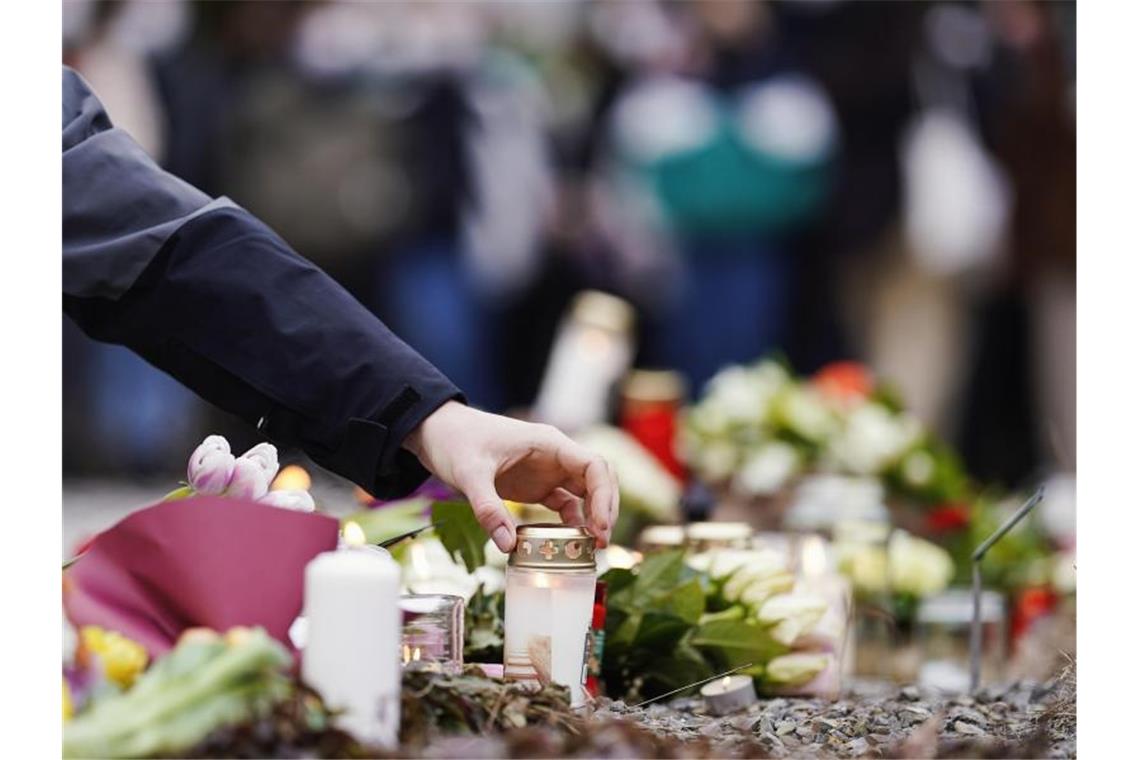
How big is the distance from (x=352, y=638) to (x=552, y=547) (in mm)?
314

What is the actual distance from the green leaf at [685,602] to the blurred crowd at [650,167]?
324 centimetres

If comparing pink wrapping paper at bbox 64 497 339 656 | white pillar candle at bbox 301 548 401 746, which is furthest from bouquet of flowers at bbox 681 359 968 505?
white pillar candle at bbox 301 548 401 746

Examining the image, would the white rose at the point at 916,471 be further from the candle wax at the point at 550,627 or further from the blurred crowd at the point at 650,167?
the blurred crowd at the point at 650,167

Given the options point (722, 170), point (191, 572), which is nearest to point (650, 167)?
point (722, 170)

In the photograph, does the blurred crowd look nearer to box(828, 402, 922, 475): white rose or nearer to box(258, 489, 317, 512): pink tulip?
box(828, 402, 922, 475): white rose

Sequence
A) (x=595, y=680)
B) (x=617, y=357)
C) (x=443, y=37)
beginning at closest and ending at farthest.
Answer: (x=595, y=680), (x=617, y=357), (x=443, y=37)

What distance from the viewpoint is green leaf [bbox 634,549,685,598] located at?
177 centimetres

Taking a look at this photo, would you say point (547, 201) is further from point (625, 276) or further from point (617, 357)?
point (617, 357)

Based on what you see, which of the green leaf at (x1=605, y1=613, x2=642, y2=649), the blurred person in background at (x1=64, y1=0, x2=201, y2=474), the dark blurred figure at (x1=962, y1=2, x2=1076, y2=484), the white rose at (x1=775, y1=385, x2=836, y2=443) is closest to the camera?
the green leaf at (x1=605, y1=613, x2=642, y2=649)

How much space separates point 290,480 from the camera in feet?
5.12

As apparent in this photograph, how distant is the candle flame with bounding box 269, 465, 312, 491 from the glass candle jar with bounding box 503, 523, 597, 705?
246mm
